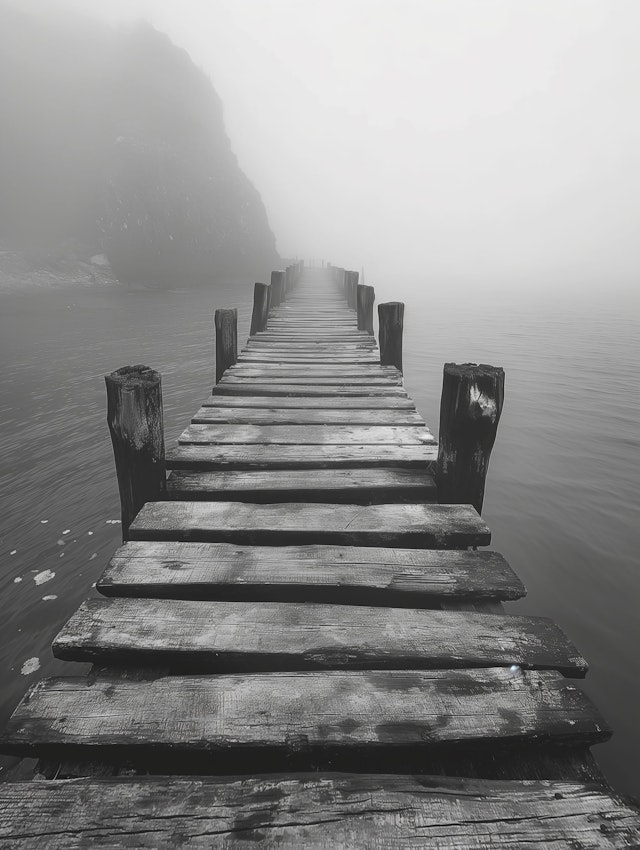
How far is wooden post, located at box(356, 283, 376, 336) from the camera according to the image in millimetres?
10312

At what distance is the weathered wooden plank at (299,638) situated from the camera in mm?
1960

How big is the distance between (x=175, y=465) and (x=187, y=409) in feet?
27.1

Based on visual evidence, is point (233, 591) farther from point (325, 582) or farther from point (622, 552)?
point (622, 552)

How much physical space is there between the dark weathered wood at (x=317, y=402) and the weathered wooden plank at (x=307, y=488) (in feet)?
5.59

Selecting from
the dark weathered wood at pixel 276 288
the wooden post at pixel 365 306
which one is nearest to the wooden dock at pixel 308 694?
the wooden post at pixel 365 306

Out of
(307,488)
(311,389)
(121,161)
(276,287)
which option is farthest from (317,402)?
(121,161)

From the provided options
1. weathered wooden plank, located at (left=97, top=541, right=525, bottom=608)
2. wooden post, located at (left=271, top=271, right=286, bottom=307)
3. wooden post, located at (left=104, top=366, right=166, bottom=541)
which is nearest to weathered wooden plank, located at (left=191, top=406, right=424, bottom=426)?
wooden post, located at (left=104, top=366, right=166, bottom=541)

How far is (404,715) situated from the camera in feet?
5.60

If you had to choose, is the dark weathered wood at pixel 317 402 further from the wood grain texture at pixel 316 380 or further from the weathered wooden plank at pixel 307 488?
the weathered wooden plank at pixel 307 488

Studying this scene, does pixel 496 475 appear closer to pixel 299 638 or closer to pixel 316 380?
pixel 316 380

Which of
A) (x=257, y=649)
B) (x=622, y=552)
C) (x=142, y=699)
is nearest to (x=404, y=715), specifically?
(x=257, y=649)

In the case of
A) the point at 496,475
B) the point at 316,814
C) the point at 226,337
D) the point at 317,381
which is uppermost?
the point at 226,337

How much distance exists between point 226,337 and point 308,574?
18.7ft

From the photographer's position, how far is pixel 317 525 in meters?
2.91
